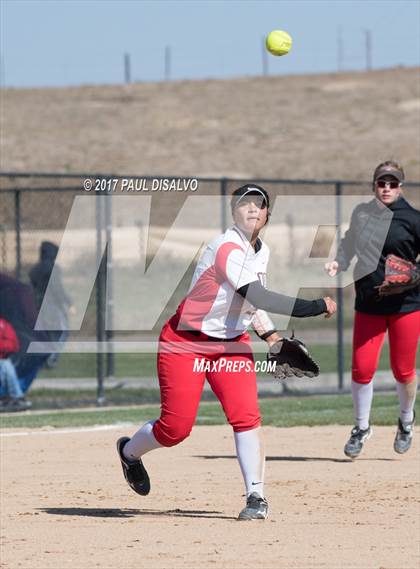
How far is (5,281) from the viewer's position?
15.5 metres

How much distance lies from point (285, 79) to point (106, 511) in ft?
208

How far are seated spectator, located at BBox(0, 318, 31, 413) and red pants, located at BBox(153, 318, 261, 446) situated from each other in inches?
287

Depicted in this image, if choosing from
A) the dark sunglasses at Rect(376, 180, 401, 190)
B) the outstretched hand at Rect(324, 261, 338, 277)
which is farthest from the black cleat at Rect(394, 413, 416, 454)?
the dark sunglasses at Rect(376, 180, 401, 190)

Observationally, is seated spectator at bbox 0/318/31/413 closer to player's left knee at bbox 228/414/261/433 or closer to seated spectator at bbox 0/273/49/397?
seated spectator at bbox 0/273/49/397

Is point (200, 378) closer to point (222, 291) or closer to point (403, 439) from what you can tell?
point (222, 291)

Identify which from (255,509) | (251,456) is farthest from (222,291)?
(255,509)

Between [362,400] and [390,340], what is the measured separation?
0.54 metres

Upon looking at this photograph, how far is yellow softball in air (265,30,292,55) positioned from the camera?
10.9 metres

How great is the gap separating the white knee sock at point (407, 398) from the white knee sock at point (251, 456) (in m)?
2.62

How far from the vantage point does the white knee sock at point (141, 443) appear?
26.1 feet

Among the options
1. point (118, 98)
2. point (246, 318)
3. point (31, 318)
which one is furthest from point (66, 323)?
point (118, 98)

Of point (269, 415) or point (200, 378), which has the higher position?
point (200, 378)

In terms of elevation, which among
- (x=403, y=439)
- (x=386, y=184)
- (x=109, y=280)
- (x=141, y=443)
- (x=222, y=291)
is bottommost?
(x=109, y=280)

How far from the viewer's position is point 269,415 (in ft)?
45.0
